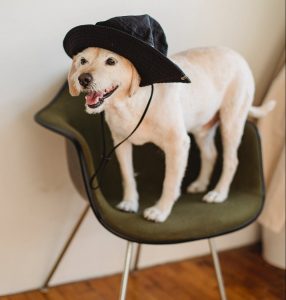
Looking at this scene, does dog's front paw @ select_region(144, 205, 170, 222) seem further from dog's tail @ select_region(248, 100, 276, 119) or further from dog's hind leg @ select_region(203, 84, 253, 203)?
dog's tail @ select_region(248, 100, 276, 119)

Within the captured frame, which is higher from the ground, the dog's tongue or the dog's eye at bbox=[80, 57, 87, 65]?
the dog's eye at bbox=[80, 57, 87, 65]

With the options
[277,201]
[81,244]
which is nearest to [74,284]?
[81,244]

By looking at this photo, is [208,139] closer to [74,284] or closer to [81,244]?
[81,244]

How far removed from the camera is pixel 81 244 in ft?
6.46

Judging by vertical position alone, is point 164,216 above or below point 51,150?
below

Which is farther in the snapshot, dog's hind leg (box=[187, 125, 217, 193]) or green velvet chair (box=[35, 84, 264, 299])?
dog's hind leg (box=[187, 125, 217, 193])

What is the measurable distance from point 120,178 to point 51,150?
0.27 metres

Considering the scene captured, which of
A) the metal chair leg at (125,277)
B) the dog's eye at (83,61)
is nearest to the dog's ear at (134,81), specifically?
the dog's eye at (83,61)

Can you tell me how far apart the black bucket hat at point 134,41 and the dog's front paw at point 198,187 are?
0.62m

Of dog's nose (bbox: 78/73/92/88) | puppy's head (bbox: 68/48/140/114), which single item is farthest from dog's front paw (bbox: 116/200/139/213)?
dog's nose (bbox: 78/73/92/88)

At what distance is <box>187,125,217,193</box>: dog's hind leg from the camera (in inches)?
71.7

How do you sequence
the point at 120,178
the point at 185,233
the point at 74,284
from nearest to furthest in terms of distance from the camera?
the point at 185,233, the point at 120,178, the point at 74,284

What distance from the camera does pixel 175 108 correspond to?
58.2 inches

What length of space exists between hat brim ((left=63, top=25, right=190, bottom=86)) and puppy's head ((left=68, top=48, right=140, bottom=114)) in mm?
21
